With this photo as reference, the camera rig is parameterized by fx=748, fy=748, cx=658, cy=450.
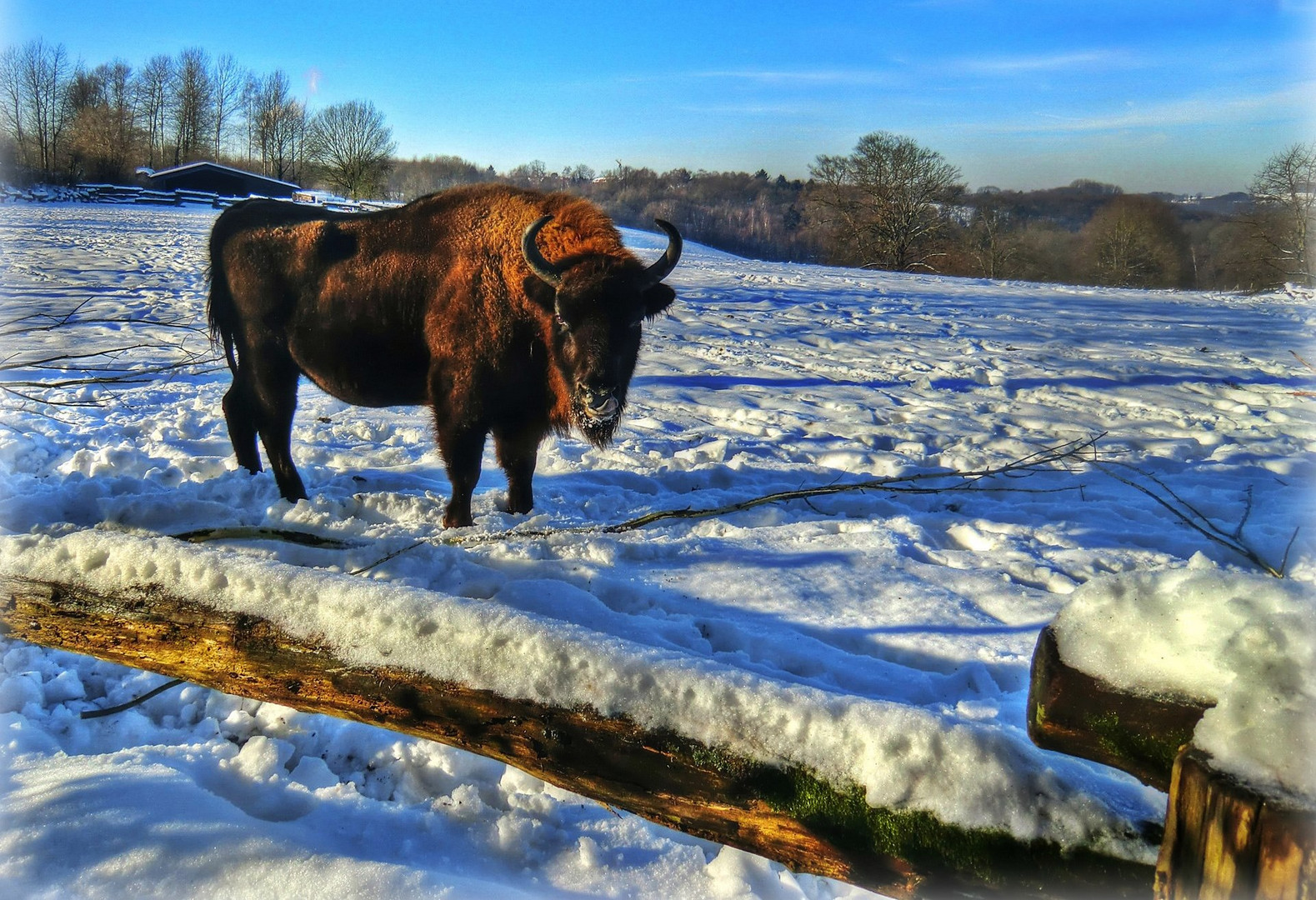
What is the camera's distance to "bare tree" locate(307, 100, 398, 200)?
5.76 metres

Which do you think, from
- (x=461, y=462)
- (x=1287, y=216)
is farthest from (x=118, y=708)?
(x=1287, y=216)

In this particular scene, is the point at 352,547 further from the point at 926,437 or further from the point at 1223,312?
the point at 1223,312

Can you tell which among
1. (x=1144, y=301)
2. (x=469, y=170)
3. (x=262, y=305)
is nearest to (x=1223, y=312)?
(x=1144, y=301)

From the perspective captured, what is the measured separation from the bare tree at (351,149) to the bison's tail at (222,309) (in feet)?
4.40

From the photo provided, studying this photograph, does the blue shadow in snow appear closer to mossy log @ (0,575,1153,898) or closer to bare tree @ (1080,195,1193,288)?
bare tree @ (1080,195,1193,288)

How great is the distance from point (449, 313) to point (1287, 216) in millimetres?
3741

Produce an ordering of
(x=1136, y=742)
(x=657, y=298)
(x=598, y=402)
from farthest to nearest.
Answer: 1. (x=657, y=298)
2. (x=598, y=402)
3. (x=1136, y=742)

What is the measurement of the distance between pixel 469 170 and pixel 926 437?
4374mm

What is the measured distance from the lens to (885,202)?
98.6 feet

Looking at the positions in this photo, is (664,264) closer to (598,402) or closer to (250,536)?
(598,402)

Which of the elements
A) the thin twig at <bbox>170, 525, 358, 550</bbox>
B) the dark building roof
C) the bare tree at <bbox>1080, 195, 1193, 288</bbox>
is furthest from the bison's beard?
the dark building roof

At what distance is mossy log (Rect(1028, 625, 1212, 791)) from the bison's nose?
2.51 meters

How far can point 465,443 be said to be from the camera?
424 cm

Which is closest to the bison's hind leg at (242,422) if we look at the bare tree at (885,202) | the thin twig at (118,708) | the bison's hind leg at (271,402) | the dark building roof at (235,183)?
the bison's hind leg at (271,402)
